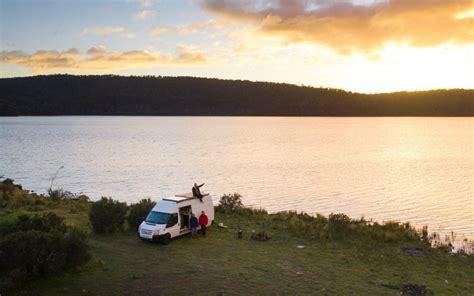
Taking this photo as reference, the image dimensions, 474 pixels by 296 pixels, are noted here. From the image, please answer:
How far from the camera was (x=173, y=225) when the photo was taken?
22938 millimetres

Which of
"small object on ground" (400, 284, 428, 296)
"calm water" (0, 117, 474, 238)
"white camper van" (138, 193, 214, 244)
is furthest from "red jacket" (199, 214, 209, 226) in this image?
"calm water" (0, 117, 474, 238)

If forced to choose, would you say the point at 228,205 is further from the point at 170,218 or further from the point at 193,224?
the point at 170,218

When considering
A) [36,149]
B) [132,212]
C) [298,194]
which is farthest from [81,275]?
[36,149]

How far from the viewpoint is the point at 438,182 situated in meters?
56.7

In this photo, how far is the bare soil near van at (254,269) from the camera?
1645 cm

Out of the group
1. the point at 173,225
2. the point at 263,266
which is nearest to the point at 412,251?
the point at 263,266

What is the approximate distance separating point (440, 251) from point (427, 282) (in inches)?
232

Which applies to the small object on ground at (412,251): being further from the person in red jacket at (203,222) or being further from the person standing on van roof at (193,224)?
the person standing on van roof at (193,224)

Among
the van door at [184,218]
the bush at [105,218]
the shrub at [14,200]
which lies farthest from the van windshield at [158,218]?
the shrub at [14,200]

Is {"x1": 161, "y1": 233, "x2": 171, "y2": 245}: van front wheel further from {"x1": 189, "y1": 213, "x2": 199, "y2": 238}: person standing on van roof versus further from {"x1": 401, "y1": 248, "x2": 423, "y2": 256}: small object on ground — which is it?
{"x1": 401, "y1": 248, "x2": 423, "y2": 256}: small object on ground

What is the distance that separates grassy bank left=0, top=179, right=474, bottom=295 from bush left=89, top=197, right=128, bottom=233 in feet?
1.88

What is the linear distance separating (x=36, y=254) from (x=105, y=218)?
863cm

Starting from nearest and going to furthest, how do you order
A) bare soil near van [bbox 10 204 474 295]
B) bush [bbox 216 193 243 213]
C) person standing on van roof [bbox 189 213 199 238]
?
bare soil near van [bbox 10 204 474 295] → person standing on van roof [bbox 189 213 199 238] → bush [bbox 216 193 243 213]

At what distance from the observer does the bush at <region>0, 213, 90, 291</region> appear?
15164 millimetres
